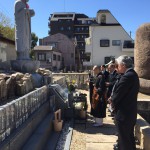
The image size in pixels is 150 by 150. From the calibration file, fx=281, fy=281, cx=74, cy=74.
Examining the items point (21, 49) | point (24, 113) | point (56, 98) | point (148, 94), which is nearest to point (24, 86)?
point (56, 98)

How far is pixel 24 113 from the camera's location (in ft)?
15.9

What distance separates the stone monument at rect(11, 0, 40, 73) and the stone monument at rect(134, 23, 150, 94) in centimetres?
450

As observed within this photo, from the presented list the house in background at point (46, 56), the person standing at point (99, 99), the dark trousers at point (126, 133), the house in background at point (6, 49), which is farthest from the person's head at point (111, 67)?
the house in background at point (46, 56)

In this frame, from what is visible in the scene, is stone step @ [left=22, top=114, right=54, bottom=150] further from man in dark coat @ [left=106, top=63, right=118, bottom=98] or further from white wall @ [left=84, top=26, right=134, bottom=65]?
white wall @ [left=84, top=26, right=134, bottom=65]

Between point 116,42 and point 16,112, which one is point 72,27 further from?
point 16,112

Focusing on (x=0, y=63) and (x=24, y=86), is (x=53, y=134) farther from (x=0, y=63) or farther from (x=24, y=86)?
(x=0, y=63)

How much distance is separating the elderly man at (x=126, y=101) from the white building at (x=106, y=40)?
31.7 meters

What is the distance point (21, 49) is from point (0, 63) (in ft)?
3.90

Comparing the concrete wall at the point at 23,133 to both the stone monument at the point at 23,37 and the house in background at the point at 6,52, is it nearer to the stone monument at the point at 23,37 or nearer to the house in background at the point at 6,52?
the stone monument at the point at 23,37

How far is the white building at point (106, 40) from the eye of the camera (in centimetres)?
3569

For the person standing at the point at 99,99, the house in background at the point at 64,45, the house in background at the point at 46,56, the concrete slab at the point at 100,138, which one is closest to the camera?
the concrete slab at the point at 100,138

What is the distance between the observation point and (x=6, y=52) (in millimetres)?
11898

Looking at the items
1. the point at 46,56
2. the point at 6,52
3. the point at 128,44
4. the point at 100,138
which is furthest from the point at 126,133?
the point at 46,56

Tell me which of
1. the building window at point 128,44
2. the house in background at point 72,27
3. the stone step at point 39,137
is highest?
the house in background at point 72,27
